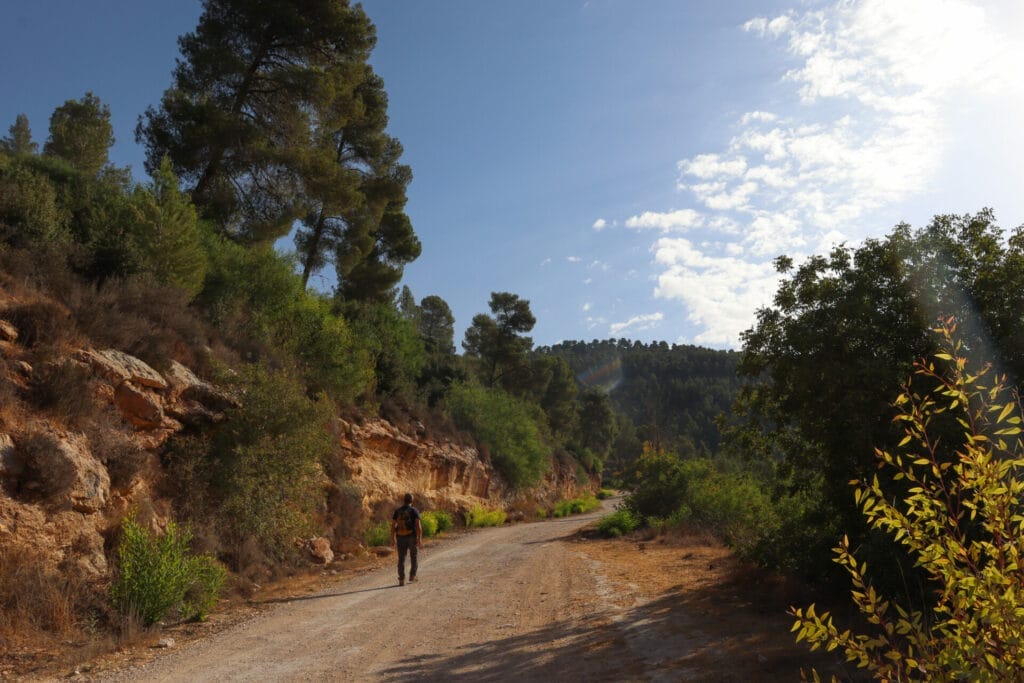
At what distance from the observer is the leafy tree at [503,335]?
57.6 metres

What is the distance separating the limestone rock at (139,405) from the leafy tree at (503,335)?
46351 millimetres

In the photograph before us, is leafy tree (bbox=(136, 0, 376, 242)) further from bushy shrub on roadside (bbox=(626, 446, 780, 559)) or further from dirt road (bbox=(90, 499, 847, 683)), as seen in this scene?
bushy shrub on roadside (bbox=(626, 446, 780, 559))

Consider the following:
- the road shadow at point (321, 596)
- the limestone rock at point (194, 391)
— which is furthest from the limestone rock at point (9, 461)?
the road shadow at point (321, 596)

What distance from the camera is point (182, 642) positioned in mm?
7602

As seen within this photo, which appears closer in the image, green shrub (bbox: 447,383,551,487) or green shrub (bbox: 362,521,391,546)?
green shrub (bbox: 362,521,391,546)

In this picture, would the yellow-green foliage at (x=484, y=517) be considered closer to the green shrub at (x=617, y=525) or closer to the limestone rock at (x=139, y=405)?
the green shrub at (x=617, y=525)

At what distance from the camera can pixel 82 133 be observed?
33.8 m

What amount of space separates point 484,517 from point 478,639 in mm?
23743

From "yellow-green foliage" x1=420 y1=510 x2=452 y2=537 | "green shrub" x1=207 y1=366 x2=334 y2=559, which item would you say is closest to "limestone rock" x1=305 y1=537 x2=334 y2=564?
"green shrub" x1=207 y1=366 x2=334 y2=559

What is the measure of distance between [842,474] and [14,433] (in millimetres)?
11529

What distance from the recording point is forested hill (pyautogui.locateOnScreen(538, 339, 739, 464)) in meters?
102

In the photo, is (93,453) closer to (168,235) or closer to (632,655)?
(168,235)

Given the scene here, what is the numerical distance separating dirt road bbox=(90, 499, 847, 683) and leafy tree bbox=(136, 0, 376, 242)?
48.3 feet

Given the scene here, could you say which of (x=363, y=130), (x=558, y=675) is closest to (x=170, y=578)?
(x=558, y=675)
